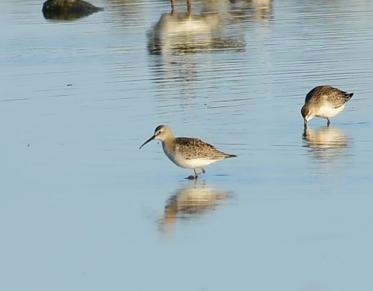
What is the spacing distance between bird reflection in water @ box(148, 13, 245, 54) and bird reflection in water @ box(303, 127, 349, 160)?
788 cm

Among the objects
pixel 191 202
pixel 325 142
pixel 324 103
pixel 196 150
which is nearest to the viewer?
pixel 191 202

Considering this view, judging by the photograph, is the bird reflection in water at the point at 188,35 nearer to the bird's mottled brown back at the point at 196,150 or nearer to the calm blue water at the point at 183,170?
the calm blue water at the point at 183,170

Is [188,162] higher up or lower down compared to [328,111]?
higher up

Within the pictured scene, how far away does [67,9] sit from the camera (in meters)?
32.8

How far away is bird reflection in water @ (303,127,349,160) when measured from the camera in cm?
1569

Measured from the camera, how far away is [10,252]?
11.8m

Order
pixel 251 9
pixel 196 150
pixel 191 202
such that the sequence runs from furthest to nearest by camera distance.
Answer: pixel 251 9, pixel 196 150, pixel 191 202

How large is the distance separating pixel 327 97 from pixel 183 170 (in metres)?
3.11

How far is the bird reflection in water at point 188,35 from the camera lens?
84.5ft

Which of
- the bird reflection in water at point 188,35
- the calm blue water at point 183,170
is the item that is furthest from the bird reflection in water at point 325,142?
the bird reflection in water at point 188,35

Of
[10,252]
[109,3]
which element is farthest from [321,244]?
[109,3]

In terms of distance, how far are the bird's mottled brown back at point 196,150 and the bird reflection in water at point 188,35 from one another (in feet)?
34.9

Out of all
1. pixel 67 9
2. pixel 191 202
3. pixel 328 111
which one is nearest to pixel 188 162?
pixel 191 202

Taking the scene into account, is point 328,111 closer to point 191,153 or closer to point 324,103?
point 324,103
